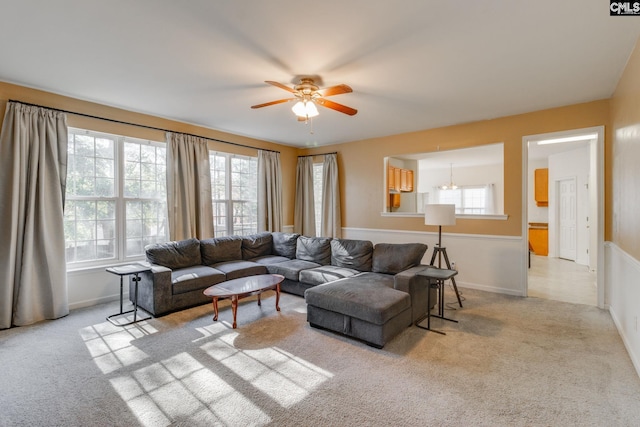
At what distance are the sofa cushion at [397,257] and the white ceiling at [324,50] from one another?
6.51 feet

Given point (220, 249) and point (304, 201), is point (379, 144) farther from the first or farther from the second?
point (220, 249)

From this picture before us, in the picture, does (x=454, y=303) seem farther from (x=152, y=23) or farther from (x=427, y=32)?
(x=152, y=23)

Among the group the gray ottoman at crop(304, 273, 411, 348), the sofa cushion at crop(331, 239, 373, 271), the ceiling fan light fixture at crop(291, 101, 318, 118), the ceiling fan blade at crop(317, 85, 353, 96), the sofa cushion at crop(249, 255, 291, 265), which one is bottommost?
the gray ottoman at crop(304, 273, 411, 348)

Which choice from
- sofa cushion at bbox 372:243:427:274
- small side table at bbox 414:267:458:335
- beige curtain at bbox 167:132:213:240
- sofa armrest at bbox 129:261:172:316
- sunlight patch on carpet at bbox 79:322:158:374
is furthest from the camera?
beige curtain at bbox 167:132:213:240

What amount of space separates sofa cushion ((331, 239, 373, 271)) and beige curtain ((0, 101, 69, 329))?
359cm

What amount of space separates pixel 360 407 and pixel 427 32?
2.89 m

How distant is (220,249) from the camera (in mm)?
4926

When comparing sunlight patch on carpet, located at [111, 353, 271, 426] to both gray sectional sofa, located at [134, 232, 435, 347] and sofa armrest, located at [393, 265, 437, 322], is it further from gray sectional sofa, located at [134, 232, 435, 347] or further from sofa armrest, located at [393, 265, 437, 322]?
sofa armrest, located at [393, 265, 437, 322]

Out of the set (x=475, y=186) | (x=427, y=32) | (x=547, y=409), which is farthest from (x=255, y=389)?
(x=475, y=186)

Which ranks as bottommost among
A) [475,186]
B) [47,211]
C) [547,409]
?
[547,409]

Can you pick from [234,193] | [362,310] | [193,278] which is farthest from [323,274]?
[234,193]

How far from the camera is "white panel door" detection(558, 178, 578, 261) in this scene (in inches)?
289

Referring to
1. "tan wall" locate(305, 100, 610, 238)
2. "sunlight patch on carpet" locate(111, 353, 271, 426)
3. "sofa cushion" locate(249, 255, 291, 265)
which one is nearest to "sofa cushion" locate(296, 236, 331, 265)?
"sofa cushion" locate(249, 255, 291, 265)

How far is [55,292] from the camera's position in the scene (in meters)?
3.62
